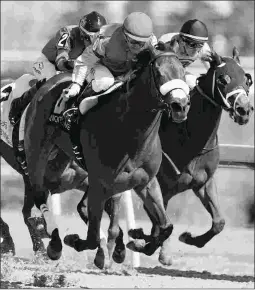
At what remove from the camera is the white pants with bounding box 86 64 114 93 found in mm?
8680

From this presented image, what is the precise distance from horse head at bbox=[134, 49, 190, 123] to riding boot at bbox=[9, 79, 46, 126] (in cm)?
218

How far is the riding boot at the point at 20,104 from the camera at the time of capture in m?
10.3

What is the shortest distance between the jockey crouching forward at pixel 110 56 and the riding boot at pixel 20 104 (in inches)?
48.3

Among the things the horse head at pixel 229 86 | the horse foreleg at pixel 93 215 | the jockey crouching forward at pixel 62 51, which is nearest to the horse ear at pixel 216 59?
the horse head at pixel 229 86

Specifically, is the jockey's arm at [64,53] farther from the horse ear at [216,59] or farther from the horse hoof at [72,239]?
the horse hoof at [72,239]

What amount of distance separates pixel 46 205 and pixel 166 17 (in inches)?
209

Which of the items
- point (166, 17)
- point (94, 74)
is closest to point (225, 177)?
point (166, 17)

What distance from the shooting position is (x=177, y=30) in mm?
14344

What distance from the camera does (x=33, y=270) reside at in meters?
10.1

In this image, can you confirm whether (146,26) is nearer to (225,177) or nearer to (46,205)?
(46,205)

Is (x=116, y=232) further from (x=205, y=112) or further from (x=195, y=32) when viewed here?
(x=195, y=32)

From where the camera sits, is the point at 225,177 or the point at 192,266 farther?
the point at 225,177

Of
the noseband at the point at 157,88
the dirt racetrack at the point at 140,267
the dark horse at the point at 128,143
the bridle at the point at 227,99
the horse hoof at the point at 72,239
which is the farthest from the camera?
the dirt racetrack at the point at 140,267

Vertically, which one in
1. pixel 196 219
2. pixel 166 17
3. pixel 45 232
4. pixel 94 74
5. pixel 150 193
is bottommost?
pixel 196 219
